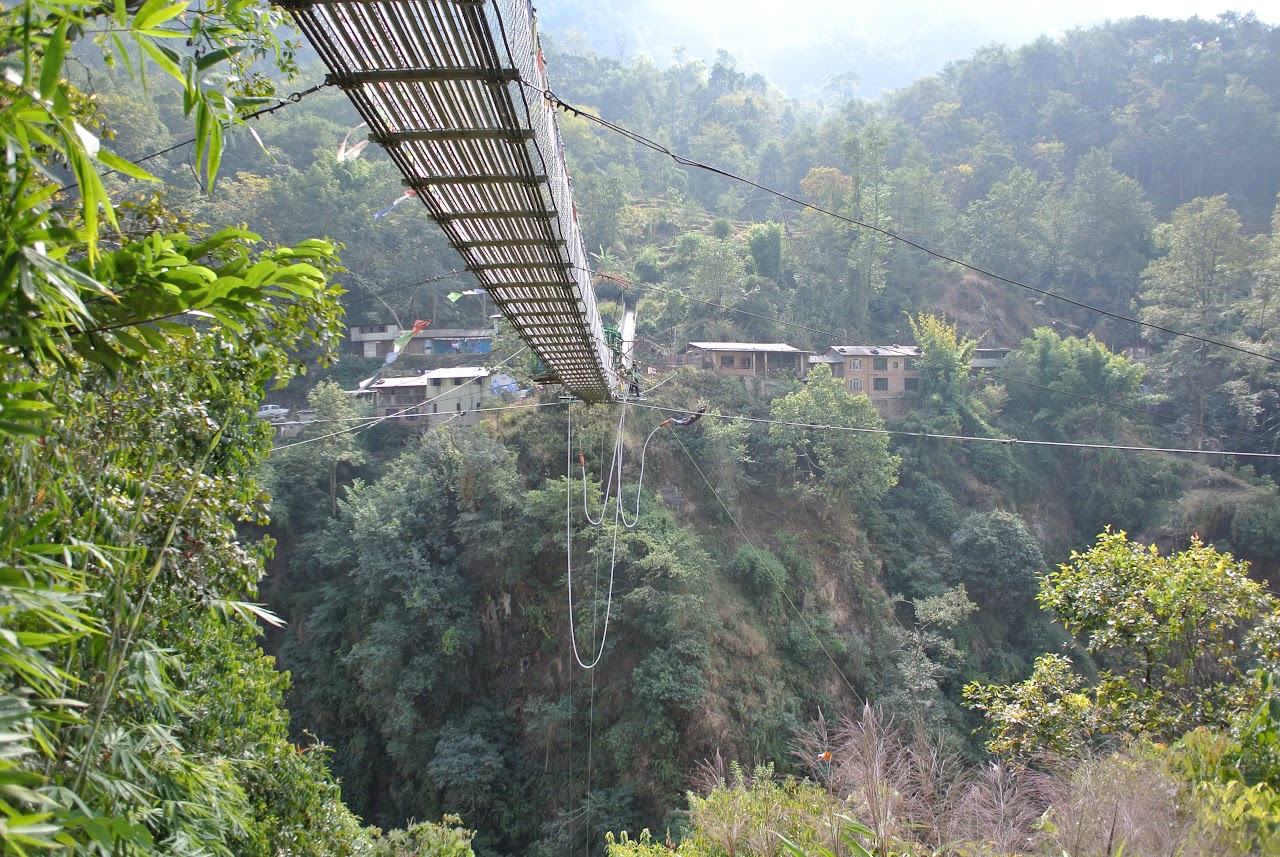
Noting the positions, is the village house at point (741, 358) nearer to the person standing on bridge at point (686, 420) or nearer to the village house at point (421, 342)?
the person standing on bridge at point (686, 420)

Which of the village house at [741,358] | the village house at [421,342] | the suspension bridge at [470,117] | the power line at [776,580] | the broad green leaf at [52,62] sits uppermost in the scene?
the village house at [421,342]

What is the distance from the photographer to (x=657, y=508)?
12.5m

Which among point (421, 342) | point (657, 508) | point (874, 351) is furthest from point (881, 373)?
point (421, 342)

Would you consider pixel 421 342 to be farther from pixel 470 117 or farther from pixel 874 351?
pixel 470 117

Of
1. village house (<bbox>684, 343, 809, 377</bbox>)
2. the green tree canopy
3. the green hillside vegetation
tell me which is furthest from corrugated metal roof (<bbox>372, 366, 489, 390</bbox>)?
the green tree canopy

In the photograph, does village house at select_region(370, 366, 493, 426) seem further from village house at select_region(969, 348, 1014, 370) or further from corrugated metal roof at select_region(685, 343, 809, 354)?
village house at select_region(969, 348, 1014, 370)

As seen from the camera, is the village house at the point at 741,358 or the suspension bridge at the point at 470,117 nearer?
the suspension bridge at the point at 470,117

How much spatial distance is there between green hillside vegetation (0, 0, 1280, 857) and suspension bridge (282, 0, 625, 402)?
298 mm

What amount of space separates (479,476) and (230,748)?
9668mm

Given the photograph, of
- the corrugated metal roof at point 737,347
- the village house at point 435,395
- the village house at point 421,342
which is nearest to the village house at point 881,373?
the corrugated metal roof at point 737,347

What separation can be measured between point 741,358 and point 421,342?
29.5 ft

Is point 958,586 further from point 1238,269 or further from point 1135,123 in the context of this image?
point 1135,123

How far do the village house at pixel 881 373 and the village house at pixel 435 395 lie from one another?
8.92 metres

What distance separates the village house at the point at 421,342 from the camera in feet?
63.3
